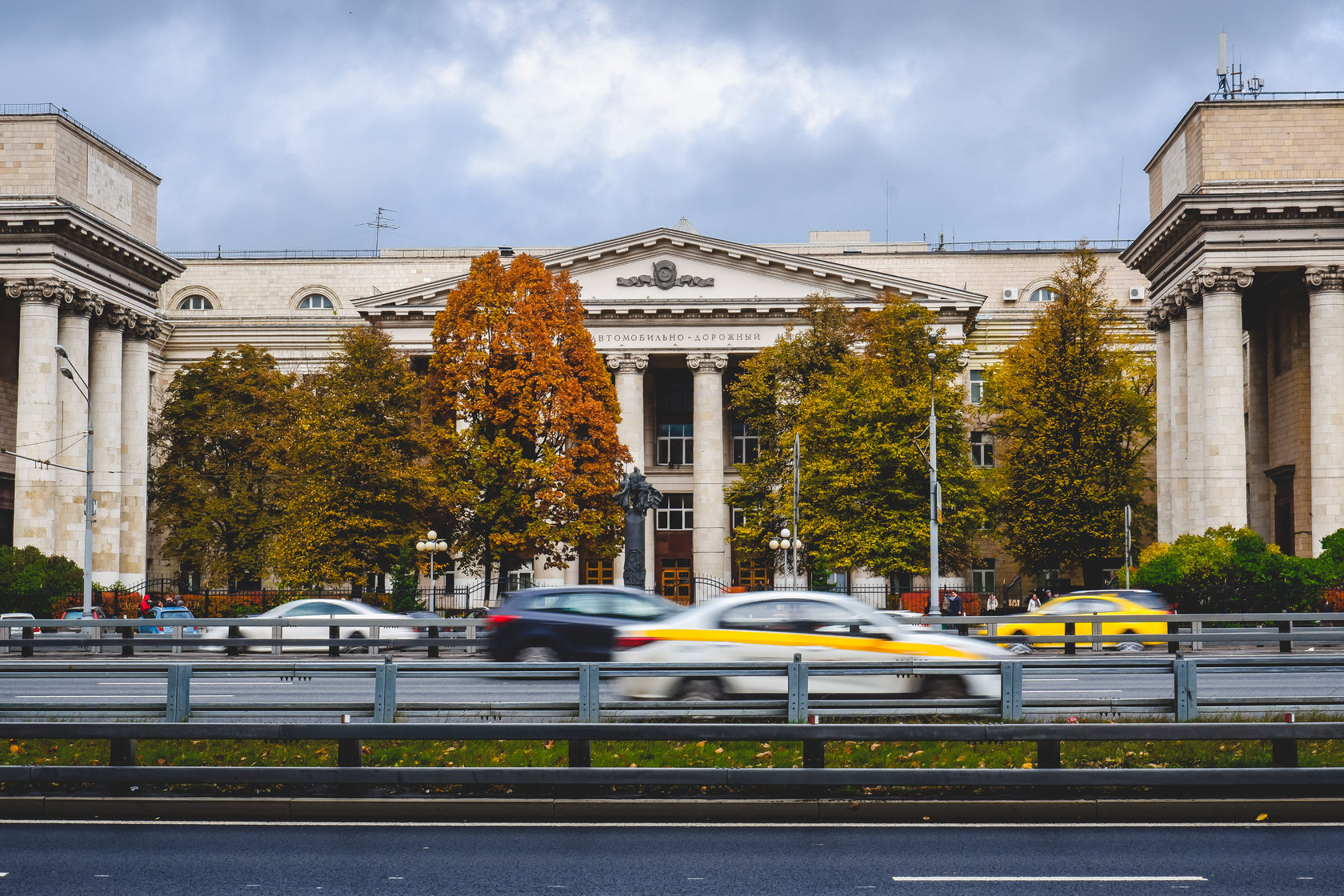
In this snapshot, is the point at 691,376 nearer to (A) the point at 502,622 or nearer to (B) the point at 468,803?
(A) the point at 502,622

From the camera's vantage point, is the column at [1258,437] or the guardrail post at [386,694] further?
the column at [1258,437]

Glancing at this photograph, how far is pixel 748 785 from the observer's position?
11.7 m

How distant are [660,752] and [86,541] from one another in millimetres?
30663

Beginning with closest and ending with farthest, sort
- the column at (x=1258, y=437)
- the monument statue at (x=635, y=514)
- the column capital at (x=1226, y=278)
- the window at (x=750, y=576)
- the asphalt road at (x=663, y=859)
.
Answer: the asphalt road at (x=663, y=859), the monument statue at (x=635, y=514), the column capital at (x=1226, y=278), the column at (x=1258, y=437), the window at (x=750, y=576)

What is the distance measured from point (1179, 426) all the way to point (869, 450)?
36.6ft

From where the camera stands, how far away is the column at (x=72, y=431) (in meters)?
46.0

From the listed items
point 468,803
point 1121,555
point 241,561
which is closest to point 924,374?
point 1121,555

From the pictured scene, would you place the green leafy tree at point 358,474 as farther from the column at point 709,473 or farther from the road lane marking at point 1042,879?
the road lane marking at point 1042,879

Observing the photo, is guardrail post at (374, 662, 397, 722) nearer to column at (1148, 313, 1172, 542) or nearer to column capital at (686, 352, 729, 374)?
column at (1148, 313, 1172, 542)

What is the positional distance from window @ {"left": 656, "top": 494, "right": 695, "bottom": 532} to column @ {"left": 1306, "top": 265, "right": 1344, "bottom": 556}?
30534 millimetres

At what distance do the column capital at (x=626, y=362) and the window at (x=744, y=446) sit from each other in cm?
756

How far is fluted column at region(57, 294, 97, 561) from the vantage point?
151 feet

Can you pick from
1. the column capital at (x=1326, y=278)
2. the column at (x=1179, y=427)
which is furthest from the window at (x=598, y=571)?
the column capital at (x=1326, y=278)

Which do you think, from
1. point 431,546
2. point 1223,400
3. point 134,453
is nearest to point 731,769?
point 431,546
